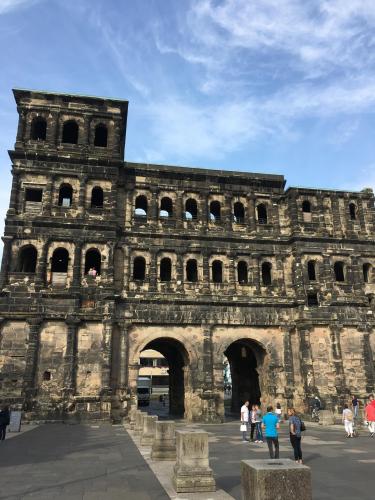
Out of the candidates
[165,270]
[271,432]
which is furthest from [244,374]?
[271,432]

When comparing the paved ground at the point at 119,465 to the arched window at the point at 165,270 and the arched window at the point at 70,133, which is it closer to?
the arched window at the point at 165,270

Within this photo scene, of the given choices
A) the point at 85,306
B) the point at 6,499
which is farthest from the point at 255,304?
the point at 6,499

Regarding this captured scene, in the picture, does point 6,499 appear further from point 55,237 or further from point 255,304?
point 255,304

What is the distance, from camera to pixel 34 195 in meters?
25.5

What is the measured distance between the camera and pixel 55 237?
24.4 meters

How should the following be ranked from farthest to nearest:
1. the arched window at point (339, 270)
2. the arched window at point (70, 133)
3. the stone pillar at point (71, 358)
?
the arched window at point (339, 270)
the arched window at point (70, 133)
the stone pillar at point (71, 358)

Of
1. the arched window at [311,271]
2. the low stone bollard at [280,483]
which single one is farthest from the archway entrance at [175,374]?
the low stone bollard at [280,483]

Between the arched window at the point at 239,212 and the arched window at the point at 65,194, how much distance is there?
11.2m

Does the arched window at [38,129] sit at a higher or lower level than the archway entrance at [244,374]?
higher

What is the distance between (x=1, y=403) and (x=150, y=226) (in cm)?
1302

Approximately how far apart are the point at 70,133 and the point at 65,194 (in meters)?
4.60

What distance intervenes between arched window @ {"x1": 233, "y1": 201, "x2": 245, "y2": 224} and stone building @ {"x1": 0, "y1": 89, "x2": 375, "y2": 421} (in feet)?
0.33

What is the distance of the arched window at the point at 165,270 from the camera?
87.1 feet

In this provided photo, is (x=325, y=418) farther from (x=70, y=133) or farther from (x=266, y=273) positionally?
(x=70, y=133)
